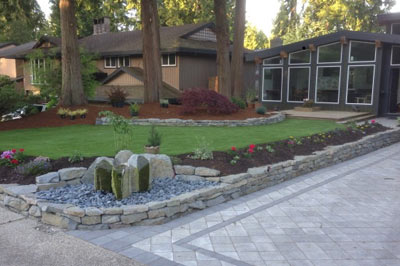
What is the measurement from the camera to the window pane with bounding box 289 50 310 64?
17.5 metres

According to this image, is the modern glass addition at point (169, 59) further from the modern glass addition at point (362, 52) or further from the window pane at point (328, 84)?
the modern glass addition at point (362, 52)

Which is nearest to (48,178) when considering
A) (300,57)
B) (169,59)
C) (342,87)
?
(342,87)

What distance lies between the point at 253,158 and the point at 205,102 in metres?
6.53

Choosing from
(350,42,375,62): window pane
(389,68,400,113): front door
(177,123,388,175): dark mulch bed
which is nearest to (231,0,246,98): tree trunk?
(350,42,375,62): window pane

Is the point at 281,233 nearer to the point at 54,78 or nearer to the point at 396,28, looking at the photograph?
the point at 54,78

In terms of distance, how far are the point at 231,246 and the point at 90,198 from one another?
2451mm

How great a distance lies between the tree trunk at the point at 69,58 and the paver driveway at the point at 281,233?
37.4 ft

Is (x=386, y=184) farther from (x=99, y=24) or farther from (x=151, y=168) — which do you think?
(x=99, y=24)

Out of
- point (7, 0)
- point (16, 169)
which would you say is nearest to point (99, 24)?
point (7, 0)

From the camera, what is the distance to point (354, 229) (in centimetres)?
500

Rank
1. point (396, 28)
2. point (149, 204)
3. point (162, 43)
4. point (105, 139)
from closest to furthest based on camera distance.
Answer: point (149, 204)
point (105, 139)
point (396, 28)
point (162, 43)

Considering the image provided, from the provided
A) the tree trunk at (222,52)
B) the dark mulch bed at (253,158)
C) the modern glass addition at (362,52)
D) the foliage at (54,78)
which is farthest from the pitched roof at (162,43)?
the dark mulch bed at (253,158)

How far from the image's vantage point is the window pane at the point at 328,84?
1678 centimetres

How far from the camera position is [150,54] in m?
16.2
